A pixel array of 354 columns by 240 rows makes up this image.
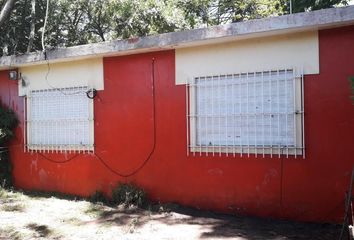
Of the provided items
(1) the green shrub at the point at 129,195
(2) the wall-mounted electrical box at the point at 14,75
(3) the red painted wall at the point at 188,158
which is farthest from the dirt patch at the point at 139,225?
(2) the wall-mounted electrical box at the point at 14,75

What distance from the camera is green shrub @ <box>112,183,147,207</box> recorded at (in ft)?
24.0

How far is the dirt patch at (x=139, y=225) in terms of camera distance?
5.61 m

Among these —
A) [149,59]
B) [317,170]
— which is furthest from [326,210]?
[149,59]

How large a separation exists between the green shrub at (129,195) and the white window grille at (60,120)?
112 cm

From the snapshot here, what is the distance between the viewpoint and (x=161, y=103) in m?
7.26

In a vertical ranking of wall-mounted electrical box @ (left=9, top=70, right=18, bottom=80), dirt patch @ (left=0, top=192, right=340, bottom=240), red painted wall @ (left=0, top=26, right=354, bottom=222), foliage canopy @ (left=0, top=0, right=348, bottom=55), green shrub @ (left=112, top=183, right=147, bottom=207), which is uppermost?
foliage canopy @ (left=0, top=0, right=348, bottom=55)

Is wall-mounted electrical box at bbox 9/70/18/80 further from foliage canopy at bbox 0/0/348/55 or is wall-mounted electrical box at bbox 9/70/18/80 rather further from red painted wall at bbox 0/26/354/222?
foliage canopy at bbox 0/0/348/55

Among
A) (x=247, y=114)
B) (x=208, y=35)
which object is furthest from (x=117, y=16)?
(x=247, y=114)

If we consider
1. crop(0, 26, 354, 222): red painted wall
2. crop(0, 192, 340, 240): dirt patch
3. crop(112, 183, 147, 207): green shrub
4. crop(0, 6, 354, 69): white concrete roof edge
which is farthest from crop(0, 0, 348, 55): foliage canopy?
crop(0, 192, 340, 240): dirt patch

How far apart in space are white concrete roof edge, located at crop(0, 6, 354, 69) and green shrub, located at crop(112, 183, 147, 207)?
7.94 ft

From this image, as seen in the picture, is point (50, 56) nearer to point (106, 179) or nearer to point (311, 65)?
point (106, 179)

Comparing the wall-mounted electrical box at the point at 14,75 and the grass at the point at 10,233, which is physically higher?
the wall-mounted electrical box at the point at 14,75

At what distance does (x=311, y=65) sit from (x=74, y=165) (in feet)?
16.3

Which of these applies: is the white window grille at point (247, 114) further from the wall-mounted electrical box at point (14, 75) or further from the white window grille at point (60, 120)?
the wall-mounted electrical box at point (14, 75)
